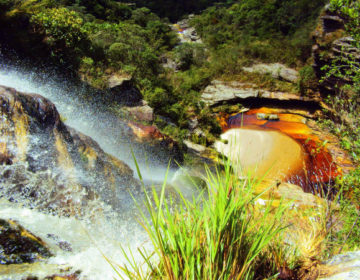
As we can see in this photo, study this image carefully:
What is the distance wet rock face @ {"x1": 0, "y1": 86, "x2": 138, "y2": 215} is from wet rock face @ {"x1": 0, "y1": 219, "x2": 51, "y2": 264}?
556mm

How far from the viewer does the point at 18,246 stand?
2229mm

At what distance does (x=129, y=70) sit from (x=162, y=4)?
23924 mm

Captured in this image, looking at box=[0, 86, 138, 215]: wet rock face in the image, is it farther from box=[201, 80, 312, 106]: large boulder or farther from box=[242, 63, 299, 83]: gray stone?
box=[242, 63, 299, 83]: gray stone

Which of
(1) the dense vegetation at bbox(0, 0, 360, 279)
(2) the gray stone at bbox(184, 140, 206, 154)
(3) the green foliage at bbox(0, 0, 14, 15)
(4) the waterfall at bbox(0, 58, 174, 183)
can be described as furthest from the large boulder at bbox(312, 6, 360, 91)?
(3) the green foliage at bbox(0, 0, 14, 15)

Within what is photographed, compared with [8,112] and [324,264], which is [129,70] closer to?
[8,112]

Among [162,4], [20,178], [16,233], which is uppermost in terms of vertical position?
[162,4]

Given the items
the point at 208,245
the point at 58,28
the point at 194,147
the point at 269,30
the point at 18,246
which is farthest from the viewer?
the point at 269,30

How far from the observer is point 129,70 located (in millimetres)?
9258

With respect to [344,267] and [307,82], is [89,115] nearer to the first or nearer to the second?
[344,267]

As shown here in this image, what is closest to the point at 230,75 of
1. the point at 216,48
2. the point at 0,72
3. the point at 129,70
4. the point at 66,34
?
the point at 216,48

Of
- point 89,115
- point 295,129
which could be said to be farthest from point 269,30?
point 89,115

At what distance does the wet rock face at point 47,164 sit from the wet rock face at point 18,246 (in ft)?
1.82

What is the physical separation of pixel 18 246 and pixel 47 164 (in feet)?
4.62

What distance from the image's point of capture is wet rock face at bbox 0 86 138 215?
3.05 m
